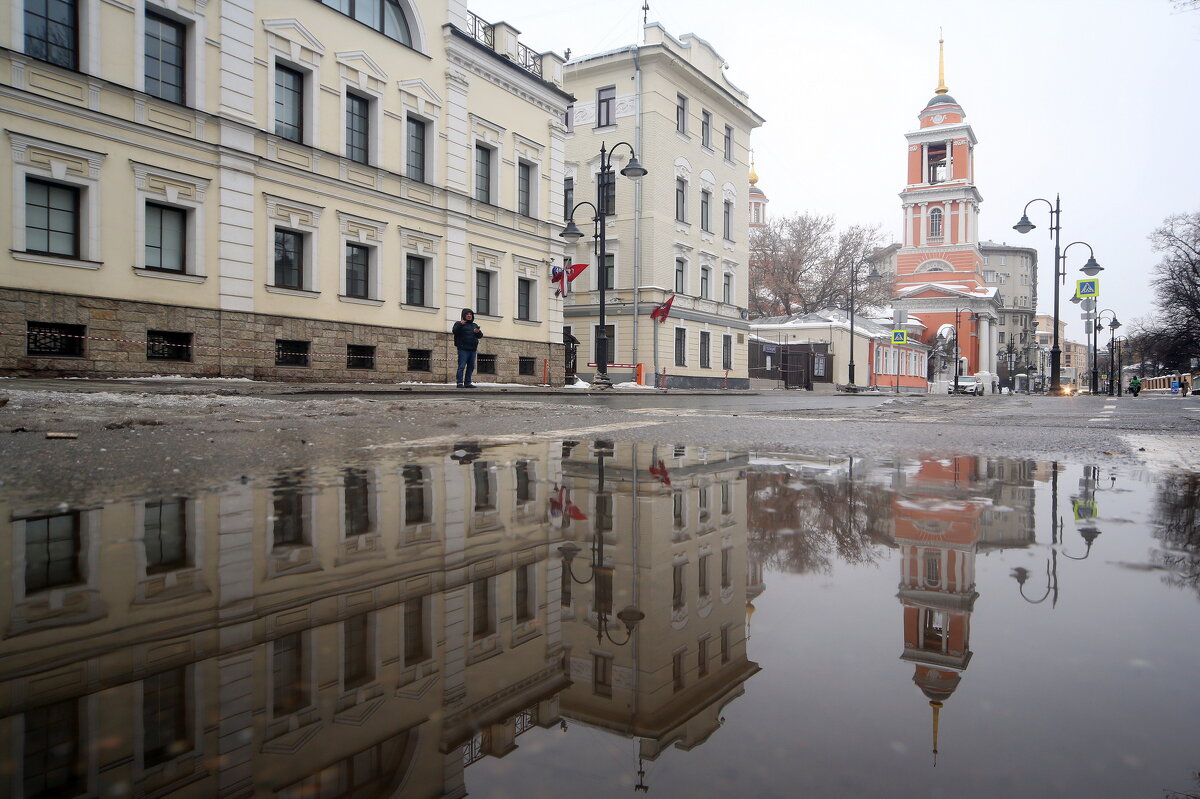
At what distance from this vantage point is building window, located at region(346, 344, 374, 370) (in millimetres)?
17797

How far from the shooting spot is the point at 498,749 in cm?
89

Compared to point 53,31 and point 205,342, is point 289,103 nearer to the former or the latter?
point 53,31

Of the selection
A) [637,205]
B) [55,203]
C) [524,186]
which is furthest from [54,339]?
[637,205]

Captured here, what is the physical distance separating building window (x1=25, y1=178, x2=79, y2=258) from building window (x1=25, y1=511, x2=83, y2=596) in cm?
1330

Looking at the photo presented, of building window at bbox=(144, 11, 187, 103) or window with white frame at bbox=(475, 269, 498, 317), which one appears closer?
building window at bbox=(144, 11, 187, 103)

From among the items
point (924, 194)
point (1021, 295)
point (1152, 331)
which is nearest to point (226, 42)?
point (1152, 331)

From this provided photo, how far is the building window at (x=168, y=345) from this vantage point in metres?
13.9

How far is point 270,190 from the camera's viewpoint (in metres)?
16.2

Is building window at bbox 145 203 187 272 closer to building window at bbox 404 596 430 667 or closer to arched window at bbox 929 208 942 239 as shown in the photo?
building window at bbox 404 596 430 667

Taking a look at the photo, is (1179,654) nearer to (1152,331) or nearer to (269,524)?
(269,524)

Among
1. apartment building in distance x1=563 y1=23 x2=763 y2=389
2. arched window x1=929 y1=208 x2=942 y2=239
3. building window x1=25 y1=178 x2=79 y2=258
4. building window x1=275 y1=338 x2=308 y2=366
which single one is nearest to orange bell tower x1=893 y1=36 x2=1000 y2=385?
arched window x1=929 y1=208 x2=942 y2=239

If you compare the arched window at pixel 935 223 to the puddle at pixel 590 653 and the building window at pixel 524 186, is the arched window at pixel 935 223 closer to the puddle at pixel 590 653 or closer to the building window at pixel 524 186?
the building window at pixel 524 186

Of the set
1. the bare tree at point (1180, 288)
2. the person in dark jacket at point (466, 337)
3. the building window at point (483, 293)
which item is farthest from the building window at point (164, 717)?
the bare tree at point (1180, 288)

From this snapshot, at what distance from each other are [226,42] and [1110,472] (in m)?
17.1
